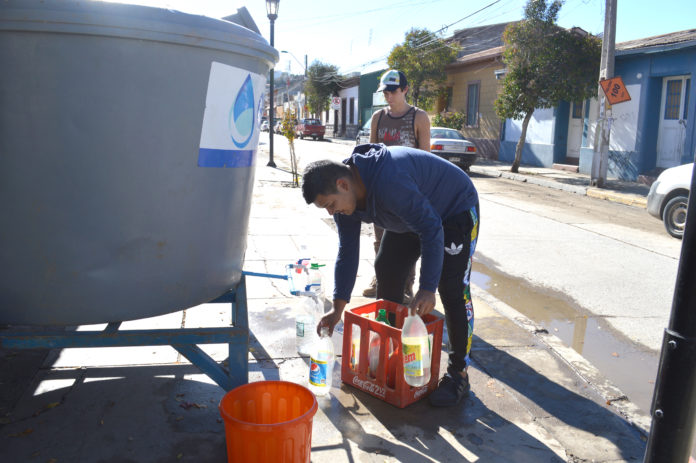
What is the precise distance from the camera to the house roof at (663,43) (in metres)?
13.3

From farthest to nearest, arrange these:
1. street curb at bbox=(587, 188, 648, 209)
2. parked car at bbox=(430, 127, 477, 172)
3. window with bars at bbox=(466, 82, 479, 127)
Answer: window with bars at bbox=(466, 82, 479, 127), parked car at bbox=(430, 127, 477, 172), street curb at bbox=(587, 188, 648, 209)

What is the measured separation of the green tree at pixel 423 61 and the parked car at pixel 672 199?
637 inches

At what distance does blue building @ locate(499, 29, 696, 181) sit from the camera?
44.7ft

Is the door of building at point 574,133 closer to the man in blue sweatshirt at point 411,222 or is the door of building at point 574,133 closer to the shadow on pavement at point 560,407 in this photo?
the shadow on pavement at point 560,407

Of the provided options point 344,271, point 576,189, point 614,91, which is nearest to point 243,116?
point 344,271

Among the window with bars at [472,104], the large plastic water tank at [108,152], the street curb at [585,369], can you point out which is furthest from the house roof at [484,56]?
the large plastic water tank at [108,152]

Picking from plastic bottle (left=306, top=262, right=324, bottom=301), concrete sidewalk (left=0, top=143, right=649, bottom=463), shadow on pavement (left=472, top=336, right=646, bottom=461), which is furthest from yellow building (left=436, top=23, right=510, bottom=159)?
concrete sidewalk (left=0, top=143, right=649, bottom=463)

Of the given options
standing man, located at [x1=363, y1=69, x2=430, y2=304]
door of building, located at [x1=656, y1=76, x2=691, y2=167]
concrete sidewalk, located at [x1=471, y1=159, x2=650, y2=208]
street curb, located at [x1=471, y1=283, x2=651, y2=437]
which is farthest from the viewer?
door of building, located at [x1=656, y1=76, x2=691, y2=167]

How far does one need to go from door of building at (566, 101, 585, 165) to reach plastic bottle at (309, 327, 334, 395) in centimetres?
1666

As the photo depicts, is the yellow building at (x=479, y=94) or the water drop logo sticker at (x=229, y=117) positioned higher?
the yellow building at (x=479, y=94)

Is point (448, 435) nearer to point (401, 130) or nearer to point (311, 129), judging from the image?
point (401, 130)

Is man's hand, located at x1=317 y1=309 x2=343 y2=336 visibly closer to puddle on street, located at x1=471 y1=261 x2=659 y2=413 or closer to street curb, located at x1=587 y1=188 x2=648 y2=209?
puddle on street, located at x1=471 y1=261 x2=659 y2=413

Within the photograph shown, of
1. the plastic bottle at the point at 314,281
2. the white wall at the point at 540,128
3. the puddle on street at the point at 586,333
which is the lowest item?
the puddle on street at the point at 586,333

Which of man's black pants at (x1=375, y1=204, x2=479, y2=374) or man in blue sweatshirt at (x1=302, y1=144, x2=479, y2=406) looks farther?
man's black pants at (x1=375, y1=204, x2=479, y2=374)
